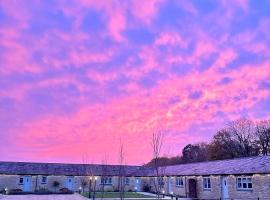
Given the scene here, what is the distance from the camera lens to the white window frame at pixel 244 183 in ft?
92.5

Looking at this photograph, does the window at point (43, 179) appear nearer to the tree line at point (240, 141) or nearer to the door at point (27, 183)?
the door at point (27, 183)

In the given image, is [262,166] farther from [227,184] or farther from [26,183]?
[26,183]

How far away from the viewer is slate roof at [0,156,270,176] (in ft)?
96.5

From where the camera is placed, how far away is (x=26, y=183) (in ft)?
144

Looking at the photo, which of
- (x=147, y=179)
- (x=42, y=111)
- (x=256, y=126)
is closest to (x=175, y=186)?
(x=147, y=179)

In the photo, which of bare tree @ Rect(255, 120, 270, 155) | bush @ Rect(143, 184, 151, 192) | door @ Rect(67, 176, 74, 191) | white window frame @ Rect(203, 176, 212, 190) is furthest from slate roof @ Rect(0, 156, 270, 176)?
bare tree @ Rect(255, 120, 270, 155)

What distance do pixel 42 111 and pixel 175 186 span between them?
56.5 feet

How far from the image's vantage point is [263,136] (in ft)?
212

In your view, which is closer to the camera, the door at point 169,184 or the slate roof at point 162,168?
the slate roof at point 162,168

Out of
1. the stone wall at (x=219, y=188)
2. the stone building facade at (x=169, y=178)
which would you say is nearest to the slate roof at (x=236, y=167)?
the stone building facade at (x=169, y=178)

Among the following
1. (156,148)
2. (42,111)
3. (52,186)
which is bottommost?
(52,186)

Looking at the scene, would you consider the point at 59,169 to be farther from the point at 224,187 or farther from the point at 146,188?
the point at 224,187

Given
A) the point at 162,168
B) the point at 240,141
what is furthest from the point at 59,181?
the point at 240,141

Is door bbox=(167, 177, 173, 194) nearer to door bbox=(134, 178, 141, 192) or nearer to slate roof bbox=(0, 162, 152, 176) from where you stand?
door bbox=(134, 178, 141, 192)
